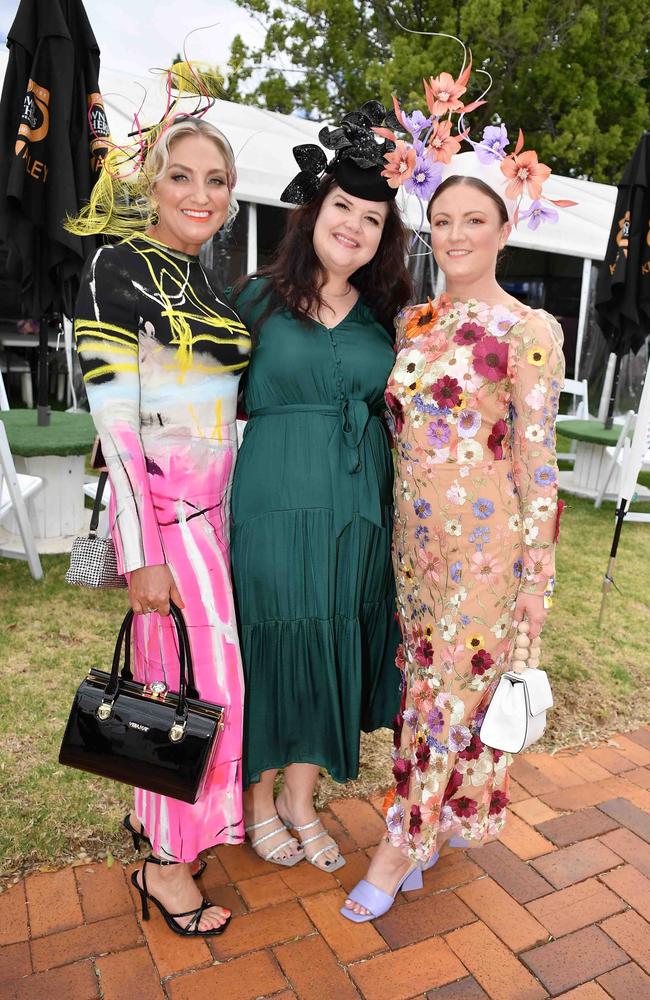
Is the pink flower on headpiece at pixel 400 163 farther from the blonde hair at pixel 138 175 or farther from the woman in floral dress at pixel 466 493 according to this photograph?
the blonde hair at pixel 138 175

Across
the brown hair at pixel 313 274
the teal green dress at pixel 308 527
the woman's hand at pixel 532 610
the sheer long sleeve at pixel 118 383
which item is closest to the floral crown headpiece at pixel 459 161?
the brown hair at pixel 313 274

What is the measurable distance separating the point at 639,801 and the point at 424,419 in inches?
70.6

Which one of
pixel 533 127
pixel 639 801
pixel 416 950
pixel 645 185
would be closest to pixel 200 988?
pixel 416 950

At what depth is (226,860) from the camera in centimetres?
241

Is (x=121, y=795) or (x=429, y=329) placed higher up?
(x=429, y=329)

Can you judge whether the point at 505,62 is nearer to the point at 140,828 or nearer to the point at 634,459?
the point at 634,459

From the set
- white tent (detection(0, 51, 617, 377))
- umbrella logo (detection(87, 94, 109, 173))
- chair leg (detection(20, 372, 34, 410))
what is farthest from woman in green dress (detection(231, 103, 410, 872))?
chair leg (detection(20, 372, 34, 410))

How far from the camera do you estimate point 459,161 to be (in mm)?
1968

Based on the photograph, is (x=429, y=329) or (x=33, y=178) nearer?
(x=429, y=329)

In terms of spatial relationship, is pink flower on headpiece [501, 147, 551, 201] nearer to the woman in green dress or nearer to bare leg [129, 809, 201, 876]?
the woman in green dress

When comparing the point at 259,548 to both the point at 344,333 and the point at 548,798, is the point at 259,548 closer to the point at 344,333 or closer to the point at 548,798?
the point at 344,333

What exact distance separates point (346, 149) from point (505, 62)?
15331 millimetres

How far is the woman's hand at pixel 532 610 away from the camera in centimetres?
196

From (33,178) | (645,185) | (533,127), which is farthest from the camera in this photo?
(533,127)
